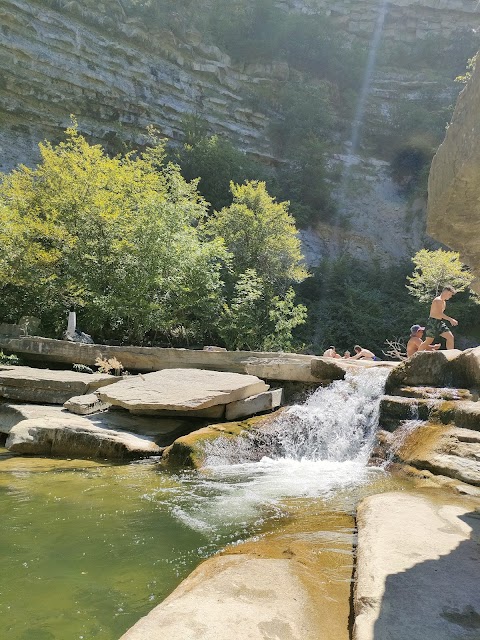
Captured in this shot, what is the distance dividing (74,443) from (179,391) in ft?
5.66

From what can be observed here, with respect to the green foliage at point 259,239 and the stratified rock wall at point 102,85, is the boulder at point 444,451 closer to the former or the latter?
the green foliage at point 259,239

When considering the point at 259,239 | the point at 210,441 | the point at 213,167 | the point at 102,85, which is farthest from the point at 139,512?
the point at 102,85

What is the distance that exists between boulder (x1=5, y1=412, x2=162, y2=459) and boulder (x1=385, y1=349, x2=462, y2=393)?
13.4ft

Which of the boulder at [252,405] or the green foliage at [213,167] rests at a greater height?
the green foliage at [213,167]

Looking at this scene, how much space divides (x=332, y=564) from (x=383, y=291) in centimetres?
2739

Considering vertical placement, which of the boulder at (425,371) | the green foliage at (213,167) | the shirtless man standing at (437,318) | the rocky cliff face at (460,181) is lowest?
the boulder at (425,371)

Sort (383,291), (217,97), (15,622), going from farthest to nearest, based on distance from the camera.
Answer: (217,97)
(383,291)
(15,622)

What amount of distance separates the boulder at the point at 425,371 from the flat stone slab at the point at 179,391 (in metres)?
2.26

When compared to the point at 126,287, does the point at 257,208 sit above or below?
above

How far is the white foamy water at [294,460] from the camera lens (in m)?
4.34

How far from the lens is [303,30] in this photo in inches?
1708

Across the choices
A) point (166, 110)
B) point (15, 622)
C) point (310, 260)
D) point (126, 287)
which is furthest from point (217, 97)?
point (15, 622)

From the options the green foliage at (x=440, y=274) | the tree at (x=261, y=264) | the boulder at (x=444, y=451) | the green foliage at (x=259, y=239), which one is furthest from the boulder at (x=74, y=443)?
the green foliage at (x=440, y=274)

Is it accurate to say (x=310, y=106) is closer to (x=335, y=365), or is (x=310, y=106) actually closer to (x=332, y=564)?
(x=335, y=365)
